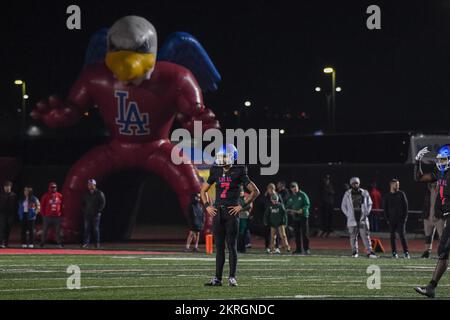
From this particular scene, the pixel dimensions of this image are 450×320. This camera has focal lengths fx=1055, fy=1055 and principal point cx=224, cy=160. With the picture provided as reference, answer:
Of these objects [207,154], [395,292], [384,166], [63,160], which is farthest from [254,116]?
[395,292]

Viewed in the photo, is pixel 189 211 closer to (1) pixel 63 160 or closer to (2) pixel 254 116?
(1) pixel 63 160

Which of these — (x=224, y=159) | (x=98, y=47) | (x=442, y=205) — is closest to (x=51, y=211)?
(x=98, y=47)

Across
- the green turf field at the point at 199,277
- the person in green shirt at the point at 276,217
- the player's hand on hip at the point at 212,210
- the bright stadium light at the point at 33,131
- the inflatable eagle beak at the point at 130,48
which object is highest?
the inflatable eagle beak at the point at 130,48

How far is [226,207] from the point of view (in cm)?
1379

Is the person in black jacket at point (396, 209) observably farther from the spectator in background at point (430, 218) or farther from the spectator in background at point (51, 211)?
the spectator in background at point (51, 211)

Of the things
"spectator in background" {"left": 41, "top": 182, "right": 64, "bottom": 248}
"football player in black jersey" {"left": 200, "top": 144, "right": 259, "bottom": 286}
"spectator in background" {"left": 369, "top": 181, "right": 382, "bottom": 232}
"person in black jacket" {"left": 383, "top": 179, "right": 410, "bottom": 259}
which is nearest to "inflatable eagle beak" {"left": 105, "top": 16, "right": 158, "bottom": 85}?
"spectator in background" {"left": 41, "top": 182, "right": 64, "bottom": 248}

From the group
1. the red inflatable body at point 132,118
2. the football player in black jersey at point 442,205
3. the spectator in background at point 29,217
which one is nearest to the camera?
the football player in black jersey at point 442,205

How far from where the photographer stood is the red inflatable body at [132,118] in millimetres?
25984

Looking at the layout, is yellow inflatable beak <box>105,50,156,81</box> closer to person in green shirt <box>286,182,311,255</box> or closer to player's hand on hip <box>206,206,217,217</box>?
person in green shirt <box>286,182,311,255</box>

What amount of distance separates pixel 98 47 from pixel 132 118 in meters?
2.18

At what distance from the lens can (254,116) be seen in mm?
69688

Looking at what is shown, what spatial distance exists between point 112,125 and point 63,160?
19.9 meters

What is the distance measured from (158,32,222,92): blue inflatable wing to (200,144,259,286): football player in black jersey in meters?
13.5

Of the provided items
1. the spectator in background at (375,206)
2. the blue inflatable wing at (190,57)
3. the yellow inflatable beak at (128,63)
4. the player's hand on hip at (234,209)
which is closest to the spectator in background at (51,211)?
the yellow inflatable beak at (128,63)
